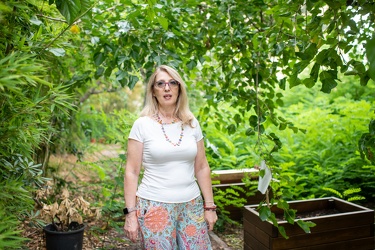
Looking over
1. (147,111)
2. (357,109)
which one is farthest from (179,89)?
(357,109)

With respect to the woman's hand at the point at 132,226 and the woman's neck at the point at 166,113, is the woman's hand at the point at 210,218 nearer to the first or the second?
the woman's hand at the point at 132,226

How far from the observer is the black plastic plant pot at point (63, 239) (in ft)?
10.2

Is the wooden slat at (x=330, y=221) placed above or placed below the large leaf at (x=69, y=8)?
below

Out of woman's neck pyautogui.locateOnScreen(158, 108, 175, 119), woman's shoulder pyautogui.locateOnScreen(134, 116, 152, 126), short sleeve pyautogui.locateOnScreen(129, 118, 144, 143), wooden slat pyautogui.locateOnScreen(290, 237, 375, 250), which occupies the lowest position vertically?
wooden slat pyautogui.locateOnScreen(290, 237, 375, 250)

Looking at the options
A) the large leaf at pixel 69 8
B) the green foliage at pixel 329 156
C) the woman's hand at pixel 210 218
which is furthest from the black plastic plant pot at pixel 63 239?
the green foliage at pixel 329 156

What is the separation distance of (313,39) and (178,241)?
150cm

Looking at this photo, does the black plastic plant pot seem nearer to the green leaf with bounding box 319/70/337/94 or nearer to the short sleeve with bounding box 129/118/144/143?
the short sleeve with bounding box 129/118/144/143

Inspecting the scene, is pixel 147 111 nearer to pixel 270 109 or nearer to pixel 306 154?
pixel 270 109

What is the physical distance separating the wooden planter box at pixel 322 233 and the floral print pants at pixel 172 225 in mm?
782

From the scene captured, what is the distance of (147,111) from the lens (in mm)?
2377

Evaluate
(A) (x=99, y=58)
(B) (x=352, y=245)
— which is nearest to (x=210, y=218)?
(A) (x=99, y=58)

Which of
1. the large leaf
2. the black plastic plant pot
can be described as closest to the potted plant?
the black plastic plant pot

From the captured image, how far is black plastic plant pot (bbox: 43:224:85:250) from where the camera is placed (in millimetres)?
3104

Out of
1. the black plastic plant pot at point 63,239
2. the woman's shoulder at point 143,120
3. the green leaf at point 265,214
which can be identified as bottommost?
the black plastic plant pot at point 63,239
